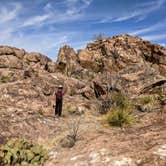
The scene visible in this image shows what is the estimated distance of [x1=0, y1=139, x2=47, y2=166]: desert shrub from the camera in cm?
893

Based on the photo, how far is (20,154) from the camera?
30.2 feet

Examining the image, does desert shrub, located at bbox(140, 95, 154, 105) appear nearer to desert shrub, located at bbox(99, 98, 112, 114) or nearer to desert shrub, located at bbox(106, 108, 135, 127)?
desert shrub, located at bbox(99, 98, 112, 114)

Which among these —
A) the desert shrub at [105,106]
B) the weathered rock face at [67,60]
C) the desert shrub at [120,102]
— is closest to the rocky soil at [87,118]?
the desert shrub at [105,106]

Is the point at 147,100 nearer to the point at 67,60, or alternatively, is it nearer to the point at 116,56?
the point at 116,56

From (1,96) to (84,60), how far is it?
944 inches

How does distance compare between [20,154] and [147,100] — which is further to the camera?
[147,100]

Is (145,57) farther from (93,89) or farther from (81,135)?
(81,135)

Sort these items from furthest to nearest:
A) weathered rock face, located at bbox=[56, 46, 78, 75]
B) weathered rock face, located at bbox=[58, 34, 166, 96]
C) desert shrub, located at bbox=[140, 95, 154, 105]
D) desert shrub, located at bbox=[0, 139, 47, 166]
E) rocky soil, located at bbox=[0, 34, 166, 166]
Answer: weathered rock face, located at bbox=[58, 34, 166, 96] → weathered rock face, located at bbox=[56, 46, 78, 75] → desert shrub, located at bbox=[140, 95, 154, 105] → desert shrub, located at bbox=[0, 139, 47, 166] → rocky soil, located at bbox=[0, 34, 166, 166]

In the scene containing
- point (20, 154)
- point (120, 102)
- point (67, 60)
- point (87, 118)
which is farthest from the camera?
point (67, 60)

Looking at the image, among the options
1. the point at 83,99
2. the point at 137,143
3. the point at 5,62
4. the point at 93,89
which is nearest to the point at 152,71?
the point at 93,89

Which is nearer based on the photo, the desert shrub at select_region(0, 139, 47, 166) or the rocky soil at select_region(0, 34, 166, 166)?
the rocky soil at select_region(0, 34, 166, 166)

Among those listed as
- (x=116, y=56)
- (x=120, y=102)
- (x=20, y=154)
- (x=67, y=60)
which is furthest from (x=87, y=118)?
(x=116, y=56)

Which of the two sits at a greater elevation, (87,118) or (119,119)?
(119,119)

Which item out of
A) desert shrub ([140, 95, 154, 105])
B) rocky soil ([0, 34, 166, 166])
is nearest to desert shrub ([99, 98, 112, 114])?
rocky soil ([0, 34, 166, 166])
